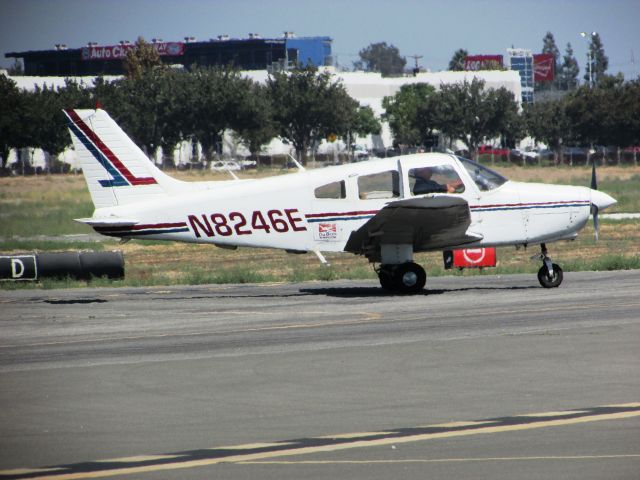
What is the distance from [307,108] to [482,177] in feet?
260

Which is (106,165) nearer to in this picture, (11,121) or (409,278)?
(409,278)

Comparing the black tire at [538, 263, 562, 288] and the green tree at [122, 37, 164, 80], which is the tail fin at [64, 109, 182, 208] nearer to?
the black tire at [538, 263, 562, 288]

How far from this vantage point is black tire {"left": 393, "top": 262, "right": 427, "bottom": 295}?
19.4 metres

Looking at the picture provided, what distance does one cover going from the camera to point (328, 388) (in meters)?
10.9

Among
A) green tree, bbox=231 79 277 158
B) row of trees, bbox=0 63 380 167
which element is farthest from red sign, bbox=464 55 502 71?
green tree, bbox=231 79 277 158

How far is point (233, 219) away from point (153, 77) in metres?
79.2

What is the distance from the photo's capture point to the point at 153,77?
95938mm

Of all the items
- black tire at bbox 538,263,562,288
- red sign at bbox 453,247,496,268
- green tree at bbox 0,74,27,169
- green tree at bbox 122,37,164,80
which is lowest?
red sign at bbox 453,247,496,268

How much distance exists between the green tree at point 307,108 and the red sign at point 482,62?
59.0 m

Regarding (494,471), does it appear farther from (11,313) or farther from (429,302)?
(11,313)

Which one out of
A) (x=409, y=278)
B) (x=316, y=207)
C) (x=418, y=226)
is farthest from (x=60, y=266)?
(x=418, y=226)

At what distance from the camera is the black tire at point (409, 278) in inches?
763

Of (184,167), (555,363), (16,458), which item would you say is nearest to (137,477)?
(16,458)

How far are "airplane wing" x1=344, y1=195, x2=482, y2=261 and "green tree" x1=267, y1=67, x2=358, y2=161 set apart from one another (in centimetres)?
7750
